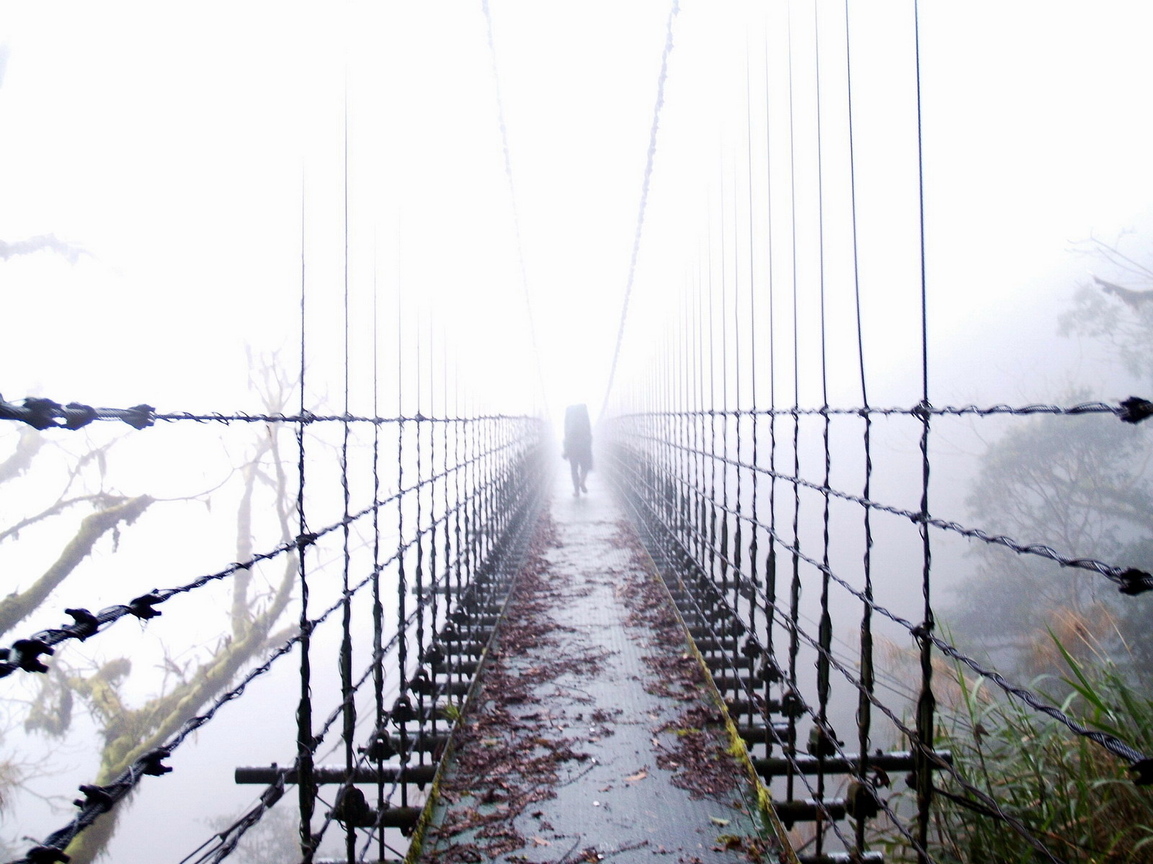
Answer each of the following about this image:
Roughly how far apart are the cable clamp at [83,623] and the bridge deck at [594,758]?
1.50 meters

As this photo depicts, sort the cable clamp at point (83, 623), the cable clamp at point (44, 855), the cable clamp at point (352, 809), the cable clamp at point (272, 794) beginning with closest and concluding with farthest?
the cable clamp at point (44, 855) < the cable clamp at point (83, 623) < the cable clamp at point (272, 794) < the cable clamp at point (352, 809)

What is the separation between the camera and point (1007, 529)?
8.88 m

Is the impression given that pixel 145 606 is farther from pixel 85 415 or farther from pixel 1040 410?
pixel 1040 410

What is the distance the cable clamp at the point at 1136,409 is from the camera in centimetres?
91

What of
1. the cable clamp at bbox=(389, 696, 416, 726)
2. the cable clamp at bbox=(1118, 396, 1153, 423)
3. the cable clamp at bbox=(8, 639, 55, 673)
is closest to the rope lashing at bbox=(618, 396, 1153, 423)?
the cable clamp at bbox=(1118, 396, 1153, 423)

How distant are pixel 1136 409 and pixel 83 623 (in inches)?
49.6

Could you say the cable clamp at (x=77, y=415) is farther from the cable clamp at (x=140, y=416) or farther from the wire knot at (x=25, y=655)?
the wire knot at (x=25, y=655)

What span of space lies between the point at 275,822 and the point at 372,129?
382 inches

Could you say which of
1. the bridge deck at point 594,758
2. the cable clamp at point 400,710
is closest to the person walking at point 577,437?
the bridge deck at point 594,758

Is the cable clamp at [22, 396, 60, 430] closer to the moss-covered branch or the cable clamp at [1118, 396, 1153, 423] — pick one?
the cable clamp at [1118, 396, 1153, 423]

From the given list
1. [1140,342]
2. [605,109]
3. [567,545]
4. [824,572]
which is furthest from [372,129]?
[1140,342]

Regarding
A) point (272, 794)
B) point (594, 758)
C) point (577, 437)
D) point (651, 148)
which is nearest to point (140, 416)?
point (272, 794)

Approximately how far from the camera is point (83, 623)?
0.83m

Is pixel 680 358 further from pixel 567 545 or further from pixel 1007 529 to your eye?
pixel 1007 529
